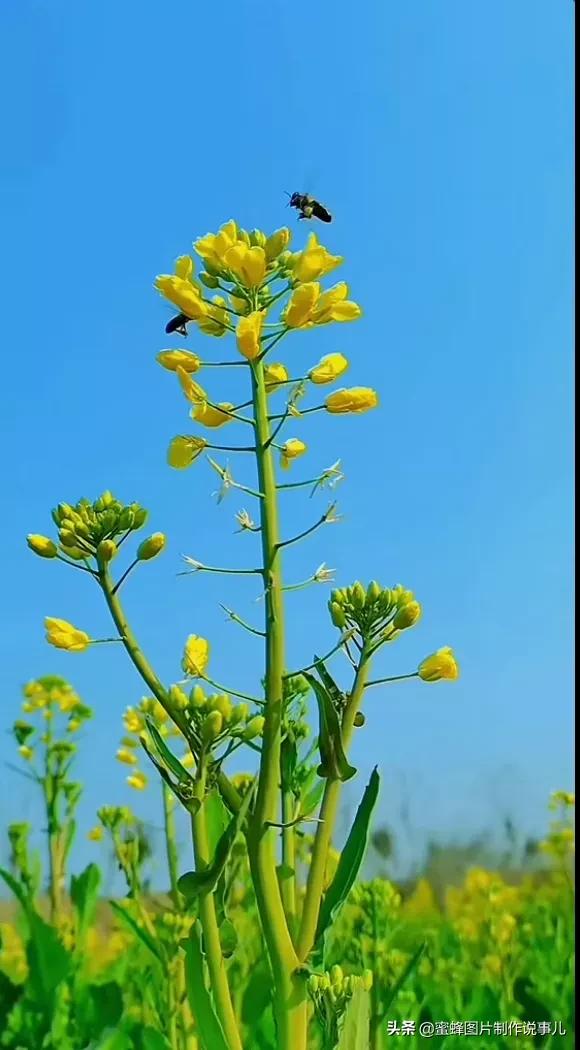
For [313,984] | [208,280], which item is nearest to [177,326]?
[208,280]

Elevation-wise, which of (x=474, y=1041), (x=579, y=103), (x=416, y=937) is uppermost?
(x=579, y=103)

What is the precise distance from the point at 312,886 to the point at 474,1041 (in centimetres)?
36

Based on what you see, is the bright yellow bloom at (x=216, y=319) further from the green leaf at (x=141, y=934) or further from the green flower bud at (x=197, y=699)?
the green leaf at (x=141, y=934)

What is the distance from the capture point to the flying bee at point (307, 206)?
2.22ft

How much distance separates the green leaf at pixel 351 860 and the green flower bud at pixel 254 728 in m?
0.05

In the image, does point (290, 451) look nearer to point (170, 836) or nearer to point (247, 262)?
point (247, 262)

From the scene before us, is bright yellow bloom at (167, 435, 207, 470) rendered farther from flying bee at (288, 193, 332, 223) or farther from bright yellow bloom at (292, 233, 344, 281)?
flying bee at (288, 193, 332, 223)

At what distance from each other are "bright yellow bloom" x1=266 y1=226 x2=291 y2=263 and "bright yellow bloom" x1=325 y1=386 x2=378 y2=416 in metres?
0.07

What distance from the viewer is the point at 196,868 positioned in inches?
17.3

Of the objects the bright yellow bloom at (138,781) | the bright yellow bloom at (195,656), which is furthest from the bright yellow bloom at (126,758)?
the bright yellow bloom at (195,656)

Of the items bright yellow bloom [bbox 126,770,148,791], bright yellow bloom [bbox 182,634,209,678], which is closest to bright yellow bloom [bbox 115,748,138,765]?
bright yellow bloom [bbox 126,770,148,791]

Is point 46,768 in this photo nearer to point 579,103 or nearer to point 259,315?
point 259,315

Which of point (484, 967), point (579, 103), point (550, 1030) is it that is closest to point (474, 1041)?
point (550, 1030)

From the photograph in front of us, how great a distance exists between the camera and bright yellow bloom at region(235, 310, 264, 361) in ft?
1.50
